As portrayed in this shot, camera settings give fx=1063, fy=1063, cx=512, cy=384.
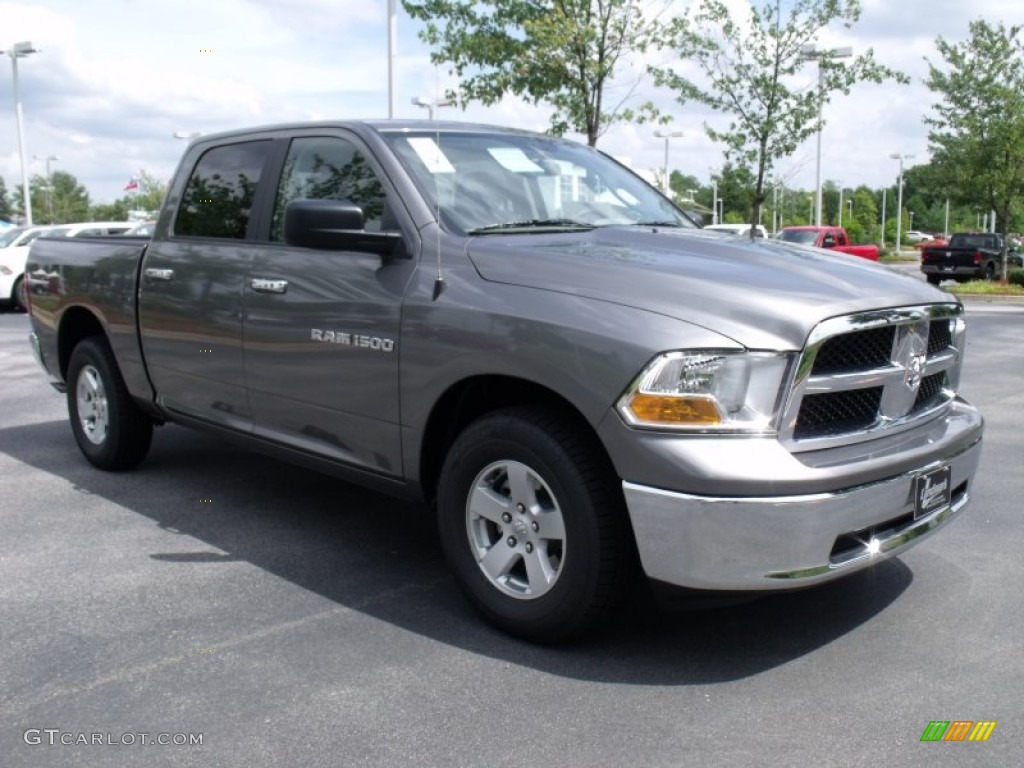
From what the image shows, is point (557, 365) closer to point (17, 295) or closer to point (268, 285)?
point (268, 285)

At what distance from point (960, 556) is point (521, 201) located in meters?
2.46

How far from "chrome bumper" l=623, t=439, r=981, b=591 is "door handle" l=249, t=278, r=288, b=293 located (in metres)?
1.95

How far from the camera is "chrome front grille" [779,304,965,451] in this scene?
3254 millimetres

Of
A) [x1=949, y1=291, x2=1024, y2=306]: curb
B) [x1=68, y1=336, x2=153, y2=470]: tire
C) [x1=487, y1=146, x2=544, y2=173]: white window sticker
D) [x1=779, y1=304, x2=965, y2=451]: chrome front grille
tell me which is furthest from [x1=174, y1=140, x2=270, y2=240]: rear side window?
[x1=949, y1=291, x2=1024, y2=306]: curb

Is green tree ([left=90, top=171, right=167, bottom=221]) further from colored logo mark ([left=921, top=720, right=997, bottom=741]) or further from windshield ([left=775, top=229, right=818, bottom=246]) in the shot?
colored logo mark ([left=921, top=720, right=997, bottom=741])

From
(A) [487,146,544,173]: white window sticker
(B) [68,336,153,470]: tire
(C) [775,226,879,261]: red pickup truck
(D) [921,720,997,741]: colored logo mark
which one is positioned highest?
(A) [487,146,544,173]: white window sticker

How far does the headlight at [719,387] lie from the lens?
3.19 m

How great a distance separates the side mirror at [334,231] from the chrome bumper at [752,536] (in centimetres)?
143

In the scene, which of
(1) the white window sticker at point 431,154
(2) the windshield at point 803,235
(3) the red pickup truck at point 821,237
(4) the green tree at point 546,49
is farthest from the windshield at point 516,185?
(2) the windshield at point 803,235

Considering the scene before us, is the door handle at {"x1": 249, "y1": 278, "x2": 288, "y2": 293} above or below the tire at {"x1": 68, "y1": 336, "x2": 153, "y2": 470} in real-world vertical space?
above

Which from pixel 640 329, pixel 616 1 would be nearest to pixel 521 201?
pixel 640 329

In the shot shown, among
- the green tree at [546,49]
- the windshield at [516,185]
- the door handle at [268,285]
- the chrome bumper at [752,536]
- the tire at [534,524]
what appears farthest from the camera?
the green tree at [546,49]

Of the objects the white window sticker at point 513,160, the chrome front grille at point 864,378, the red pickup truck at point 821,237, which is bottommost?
the chrome front grille at point 864,378

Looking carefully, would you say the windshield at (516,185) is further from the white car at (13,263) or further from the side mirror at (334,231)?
the white car at (13,263)
